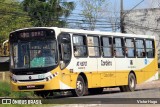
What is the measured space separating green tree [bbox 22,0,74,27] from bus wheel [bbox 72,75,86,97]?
2769 cm

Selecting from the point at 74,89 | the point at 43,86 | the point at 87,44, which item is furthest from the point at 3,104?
the point at 87,44

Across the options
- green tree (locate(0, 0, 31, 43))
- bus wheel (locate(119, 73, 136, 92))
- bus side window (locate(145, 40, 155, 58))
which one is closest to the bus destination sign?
bus wheel (locate(119, 73, 136, 92))

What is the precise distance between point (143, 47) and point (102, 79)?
16.9 ft

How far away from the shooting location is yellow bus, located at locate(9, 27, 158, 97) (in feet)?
66.0

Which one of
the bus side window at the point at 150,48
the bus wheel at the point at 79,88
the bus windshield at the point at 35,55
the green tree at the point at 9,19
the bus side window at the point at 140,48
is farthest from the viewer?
the green tree at the point at 9,19

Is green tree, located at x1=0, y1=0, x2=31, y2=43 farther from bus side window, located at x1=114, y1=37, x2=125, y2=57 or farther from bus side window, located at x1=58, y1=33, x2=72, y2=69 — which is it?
bus side window, located at x1=58, y1=33, x2=72, y2=69

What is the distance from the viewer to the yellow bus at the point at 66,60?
2012 centimetres

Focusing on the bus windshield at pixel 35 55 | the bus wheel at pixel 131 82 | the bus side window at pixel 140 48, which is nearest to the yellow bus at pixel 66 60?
the bus windshield at pixel 35 55

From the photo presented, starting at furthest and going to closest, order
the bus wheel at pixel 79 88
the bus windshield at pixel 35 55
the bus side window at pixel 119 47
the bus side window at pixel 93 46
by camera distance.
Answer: the bus side window at pixel 119 47, the bus side window at pixel 93 46, the bus wheel at pixel 79 88, the bus windshield at pixel 35 55

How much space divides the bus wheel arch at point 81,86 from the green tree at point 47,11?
2746 cm

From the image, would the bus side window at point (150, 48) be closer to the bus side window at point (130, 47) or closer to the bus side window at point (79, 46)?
the bus side window at point (130, 47)

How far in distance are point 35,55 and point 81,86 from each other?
9.81ft

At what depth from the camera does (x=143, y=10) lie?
217 feet

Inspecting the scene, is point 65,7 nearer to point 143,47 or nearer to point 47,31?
point 143,47
